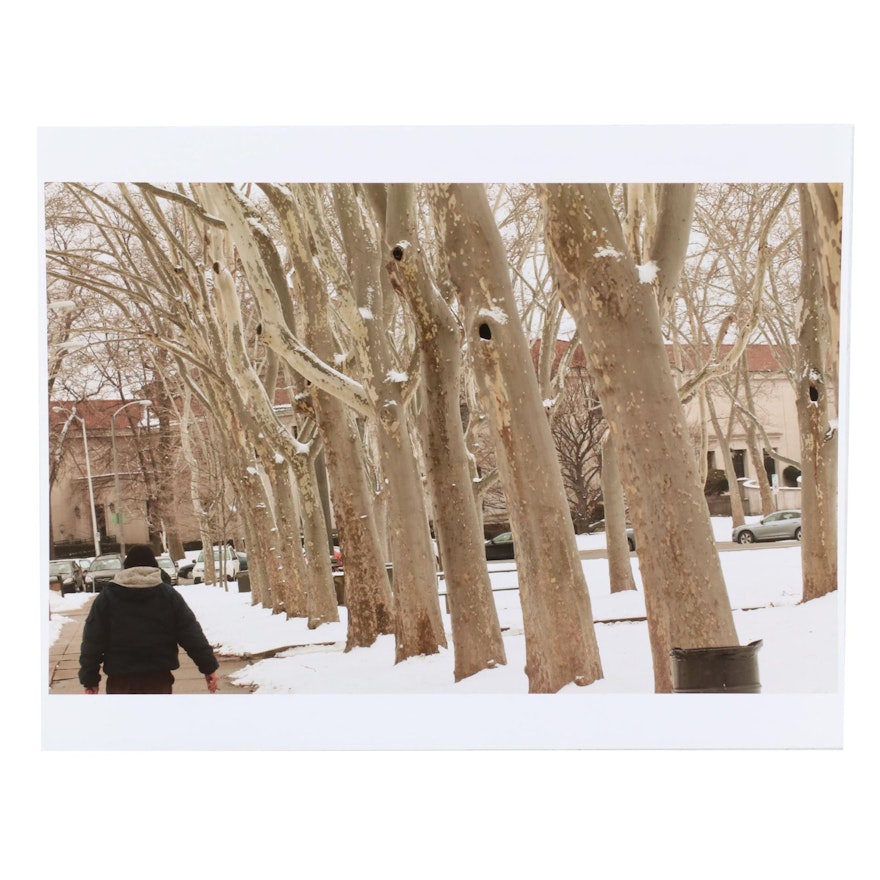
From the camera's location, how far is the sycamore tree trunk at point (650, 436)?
21.1 ft

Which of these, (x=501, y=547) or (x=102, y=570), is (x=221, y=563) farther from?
(x=501, y=547)

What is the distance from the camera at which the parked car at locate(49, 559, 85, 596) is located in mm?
Answer: 6965

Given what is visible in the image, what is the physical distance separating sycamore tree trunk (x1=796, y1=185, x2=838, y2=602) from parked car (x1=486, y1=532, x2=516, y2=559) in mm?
1968

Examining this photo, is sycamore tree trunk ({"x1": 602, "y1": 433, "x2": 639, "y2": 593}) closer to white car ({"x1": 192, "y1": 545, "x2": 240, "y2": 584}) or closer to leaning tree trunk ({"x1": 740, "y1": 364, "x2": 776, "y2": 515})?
leaning tree trunk ({"x1": 740, "y1": 364, "x2": 776, "y2": 515})

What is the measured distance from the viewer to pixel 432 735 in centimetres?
706

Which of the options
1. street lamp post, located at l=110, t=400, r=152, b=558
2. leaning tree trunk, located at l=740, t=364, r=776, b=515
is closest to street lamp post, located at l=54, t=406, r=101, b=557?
street lamp post, located at l=110, t=400, r=152, b=558

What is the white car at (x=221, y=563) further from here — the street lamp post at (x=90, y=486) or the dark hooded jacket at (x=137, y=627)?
the dark hooded jacket at (x=137, y=627)

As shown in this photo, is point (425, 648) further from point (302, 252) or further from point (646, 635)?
point (302, 252)

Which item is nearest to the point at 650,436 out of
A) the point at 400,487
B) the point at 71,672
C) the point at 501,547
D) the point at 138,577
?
the point at 501,547

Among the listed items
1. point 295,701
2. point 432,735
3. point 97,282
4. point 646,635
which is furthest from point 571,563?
point 97,282

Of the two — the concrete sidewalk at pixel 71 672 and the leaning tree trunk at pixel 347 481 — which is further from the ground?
the leaning tree trunk at pixel 347 481

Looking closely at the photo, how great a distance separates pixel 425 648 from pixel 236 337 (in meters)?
4.15

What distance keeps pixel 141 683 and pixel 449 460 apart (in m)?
2.63

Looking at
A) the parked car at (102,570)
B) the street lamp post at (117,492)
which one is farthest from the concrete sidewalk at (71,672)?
the street lamp post at (117,492)
